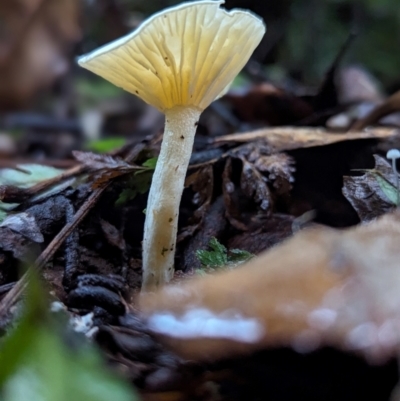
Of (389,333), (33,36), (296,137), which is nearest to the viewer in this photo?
(389,333)

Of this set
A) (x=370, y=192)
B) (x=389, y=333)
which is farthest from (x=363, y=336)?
(x=370, y=192)

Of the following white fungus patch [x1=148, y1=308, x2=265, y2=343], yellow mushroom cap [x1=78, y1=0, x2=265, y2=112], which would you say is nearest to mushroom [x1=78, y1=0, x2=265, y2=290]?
yellow mushroom cap [x1=78, y1=0, x2=265, y2=112]

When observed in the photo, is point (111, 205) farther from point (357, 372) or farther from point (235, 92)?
point (235, 92)

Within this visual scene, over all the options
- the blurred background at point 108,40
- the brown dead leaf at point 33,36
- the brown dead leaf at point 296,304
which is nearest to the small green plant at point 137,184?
the brown dead leaf at point 296,304

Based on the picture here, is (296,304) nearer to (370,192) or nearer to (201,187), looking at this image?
(370,192)

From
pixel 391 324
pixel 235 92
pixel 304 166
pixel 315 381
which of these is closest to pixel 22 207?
pixel 304 166

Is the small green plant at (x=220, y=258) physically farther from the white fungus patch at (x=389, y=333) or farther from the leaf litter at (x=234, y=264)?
the white fungus patch at (x=389, y=333)

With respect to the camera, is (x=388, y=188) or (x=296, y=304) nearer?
(x=296, y=304)
